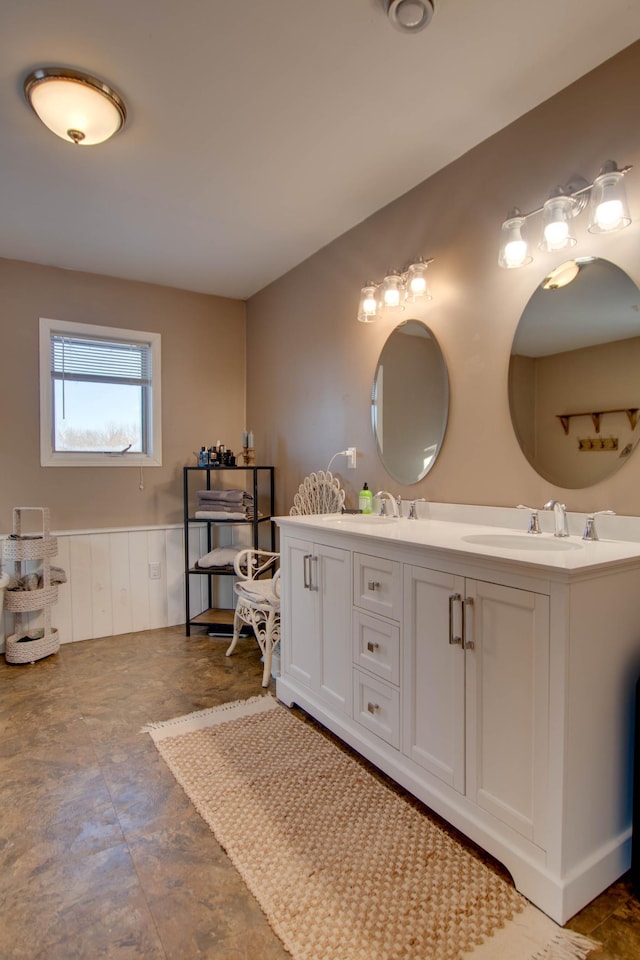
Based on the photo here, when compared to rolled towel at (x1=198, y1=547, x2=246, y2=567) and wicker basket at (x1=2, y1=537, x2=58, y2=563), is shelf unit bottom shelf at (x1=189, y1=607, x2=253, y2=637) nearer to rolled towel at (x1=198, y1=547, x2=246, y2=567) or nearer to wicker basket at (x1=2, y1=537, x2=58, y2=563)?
rolled towel at (x1=198, y1=547, x2=246, y2=567)

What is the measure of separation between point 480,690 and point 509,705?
10cm

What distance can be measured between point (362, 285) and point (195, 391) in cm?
166

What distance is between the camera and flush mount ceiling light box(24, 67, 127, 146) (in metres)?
1.70

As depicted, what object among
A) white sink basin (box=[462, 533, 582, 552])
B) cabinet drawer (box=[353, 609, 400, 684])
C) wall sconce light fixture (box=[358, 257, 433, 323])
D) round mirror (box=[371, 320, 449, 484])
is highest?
wall sconce light fixture (box=[358, 257, 433, 323])

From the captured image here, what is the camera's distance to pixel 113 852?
1525mm

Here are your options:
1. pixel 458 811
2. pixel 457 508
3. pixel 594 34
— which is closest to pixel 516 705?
pixel 458 811

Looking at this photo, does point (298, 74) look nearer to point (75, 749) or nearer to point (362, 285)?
point (362, 285)

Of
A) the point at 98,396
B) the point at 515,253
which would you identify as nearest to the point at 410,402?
the point at 515,253

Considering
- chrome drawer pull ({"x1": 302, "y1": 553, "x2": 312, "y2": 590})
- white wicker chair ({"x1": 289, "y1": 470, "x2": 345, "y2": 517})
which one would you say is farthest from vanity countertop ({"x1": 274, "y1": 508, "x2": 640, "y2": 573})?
white wicker chair ({"x1": 289, "y1": 470, "x2": 345, "y2": 517})

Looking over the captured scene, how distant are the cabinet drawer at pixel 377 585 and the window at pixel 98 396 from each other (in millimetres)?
2303

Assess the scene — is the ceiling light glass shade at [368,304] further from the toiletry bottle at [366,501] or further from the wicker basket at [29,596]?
the wicker basket at [29,596]

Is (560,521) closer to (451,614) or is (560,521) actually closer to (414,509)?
(451,614)

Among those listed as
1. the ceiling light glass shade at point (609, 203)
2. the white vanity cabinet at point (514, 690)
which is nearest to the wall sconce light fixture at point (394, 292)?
the ceiling light glass shade at point (609, 203)

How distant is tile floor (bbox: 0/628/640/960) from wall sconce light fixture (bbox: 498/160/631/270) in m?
1.94
